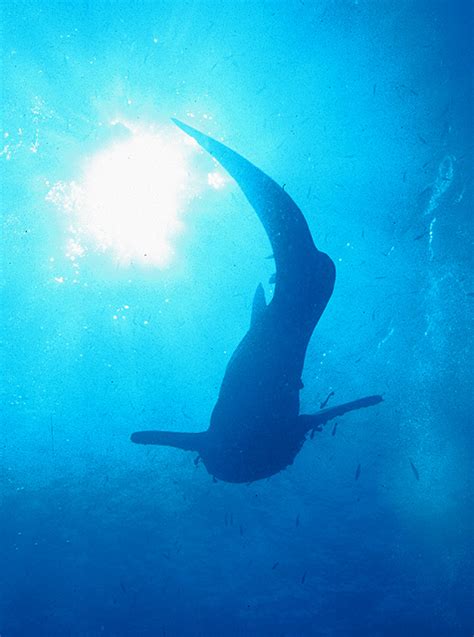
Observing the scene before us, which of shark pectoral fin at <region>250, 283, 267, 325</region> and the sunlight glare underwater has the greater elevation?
the sunlight glare underwater

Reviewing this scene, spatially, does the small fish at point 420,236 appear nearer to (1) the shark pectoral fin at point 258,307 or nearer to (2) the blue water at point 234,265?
(2) the blue water at point 234,265

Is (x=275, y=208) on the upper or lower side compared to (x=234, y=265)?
lower

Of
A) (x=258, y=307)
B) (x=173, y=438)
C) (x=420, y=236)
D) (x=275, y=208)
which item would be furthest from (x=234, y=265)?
(x=275, y=208)

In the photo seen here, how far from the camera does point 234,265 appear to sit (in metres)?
10.8

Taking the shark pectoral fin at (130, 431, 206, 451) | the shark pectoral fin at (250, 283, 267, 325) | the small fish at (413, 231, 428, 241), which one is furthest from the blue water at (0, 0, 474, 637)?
the shark pectoral fin at (130, 431, 206, 451)

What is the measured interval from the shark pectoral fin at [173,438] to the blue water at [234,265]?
6789mm

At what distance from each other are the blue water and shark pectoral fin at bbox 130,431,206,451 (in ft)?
22.3

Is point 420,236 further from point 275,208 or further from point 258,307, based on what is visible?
point 275,208

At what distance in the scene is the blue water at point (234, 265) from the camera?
8.38 meters

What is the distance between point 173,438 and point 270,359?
137cm

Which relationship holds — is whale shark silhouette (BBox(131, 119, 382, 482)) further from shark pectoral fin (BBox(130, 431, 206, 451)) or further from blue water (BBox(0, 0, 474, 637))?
blue water (BBox(0, 0, 474, 637))

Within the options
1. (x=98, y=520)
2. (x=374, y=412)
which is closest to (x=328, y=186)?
(x=374, y=412)

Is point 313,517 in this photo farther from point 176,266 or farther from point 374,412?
point 176,266

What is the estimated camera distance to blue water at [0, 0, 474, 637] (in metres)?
8.38
